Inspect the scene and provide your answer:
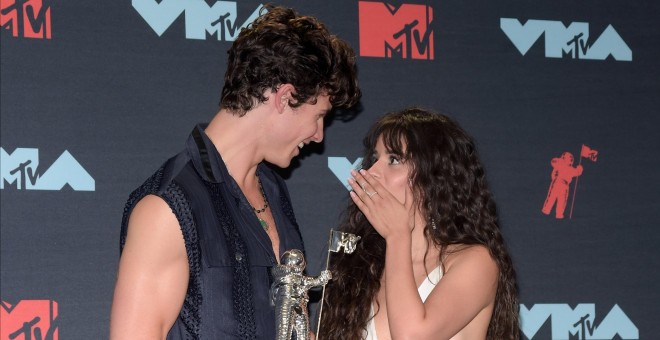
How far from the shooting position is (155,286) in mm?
1835

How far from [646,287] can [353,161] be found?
1135mm

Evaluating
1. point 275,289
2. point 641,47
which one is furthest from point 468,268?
point 641,47

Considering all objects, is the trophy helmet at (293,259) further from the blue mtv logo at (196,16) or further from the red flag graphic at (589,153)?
the red flag graphic at (589,153)

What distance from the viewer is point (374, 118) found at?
301 centimetres

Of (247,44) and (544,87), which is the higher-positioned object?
(544,87)

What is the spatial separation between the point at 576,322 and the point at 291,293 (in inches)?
59.1

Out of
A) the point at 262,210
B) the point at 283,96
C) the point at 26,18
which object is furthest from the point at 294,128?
the point at 26,18

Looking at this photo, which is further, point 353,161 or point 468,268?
point 353,161

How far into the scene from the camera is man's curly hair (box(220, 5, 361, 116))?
81.5 inches

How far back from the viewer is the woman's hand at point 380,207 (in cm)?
223

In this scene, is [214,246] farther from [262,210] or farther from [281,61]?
[281,61]

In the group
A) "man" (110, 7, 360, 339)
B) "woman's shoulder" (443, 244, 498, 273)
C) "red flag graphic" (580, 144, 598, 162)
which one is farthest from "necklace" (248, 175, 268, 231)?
"red flag graphic" (580, 144, 598, 162)

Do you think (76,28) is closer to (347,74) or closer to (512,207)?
(347,74)

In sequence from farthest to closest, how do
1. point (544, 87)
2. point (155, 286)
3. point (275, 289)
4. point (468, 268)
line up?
point (544, 87) → point (468, 268) → point (275, 289) → point (155, 286)
